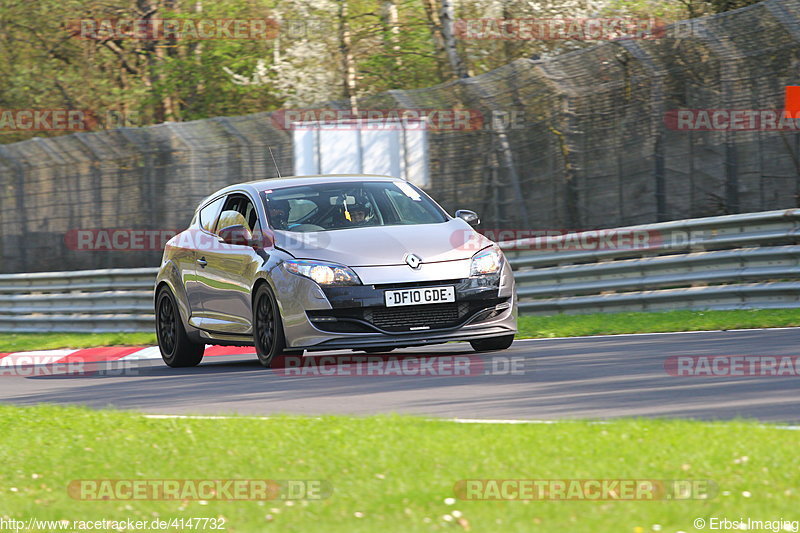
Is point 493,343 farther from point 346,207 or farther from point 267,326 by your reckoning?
point 267,326

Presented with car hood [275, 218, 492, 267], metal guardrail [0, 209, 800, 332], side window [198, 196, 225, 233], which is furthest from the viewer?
metal guardrail [0, 209, 800, 332]

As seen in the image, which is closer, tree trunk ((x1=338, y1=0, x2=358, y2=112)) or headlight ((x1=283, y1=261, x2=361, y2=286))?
headlight ((x1=283, y1=261, x2=361, y2=286))

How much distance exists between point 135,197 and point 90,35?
1112 cm

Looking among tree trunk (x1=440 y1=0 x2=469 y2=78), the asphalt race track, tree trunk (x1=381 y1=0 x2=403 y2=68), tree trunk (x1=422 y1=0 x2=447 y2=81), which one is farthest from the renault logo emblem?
tree trunk (x1=381 y1=0 x2=403 y2=68)

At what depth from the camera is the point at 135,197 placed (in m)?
20.9

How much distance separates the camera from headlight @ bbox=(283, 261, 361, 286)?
10.0 meters

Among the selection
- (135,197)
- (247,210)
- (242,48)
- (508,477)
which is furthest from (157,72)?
(508,477)

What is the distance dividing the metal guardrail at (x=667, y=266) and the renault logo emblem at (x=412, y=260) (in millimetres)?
4303

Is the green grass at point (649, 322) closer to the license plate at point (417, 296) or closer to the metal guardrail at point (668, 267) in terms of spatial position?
the metal guardrail at point (668, 267)

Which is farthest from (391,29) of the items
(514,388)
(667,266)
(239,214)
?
(514,388)

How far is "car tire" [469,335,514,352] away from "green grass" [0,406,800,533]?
4125 mm

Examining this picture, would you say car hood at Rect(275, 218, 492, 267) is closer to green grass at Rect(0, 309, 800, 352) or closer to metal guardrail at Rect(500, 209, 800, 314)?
green grass at Rect(0, 309, 800, 352)

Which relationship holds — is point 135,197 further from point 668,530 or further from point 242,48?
point 668,530

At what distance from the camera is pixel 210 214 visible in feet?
40.4
